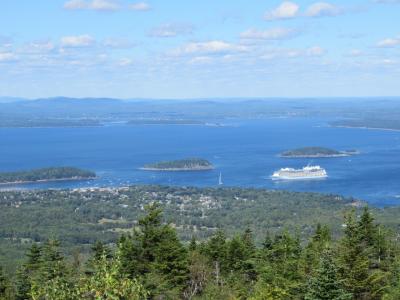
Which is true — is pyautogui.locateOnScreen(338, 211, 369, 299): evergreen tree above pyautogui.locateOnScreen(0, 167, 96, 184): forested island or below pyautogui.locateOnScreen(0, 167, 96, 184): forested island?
above

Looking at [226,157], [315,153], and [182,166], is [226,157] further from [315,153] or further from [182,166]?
[315,153]

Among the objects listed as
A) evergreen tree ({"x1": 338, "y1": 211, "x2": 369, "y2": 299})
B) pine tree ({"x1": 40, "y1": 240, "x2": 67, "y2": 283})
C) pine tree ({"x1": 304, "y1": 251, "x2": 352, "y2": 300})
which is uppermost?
pine tree ({"x1": 304, "y1": 251, "x2": 352, "y2": 300})

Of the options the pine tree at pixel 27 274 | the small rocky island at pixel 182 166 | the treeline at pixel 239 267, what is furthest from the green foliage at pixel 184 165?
the pine tree at pixel 27 274

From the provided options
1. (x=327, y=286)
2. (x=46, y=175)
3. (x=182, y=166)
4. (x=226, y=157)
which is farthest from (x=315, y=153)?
(x=327, y=286)

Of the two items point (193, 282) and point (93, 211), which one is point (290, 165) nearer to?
point (93, 211)

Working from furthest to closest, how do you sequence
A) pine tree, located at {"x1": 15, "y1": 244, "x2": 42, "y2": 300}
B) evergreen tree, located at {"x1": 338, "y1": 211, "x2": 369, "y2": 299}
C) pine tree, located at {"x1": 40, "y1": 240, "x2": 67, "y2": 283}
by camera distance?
pine tree, located at {"x1": 15, "y1": 244, "x2": 42, "y2": 300} → pine tree, located at {"x1": 40, "y1": 240, "x2": 67, "y2": 283} → evergreen tree, located at {"x1": 338, "y1": 211, "x2": 369, "y2": 299}

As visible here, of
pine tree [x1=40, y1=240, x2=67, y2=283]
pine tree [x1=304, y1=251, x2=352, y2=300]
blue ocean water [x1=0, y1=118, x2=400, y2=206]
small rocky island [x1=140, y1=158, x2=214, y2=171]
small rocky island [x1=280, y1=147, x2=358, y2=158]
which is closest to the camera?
pine tree [x1=304, y1=251, x2=352, y2=300]

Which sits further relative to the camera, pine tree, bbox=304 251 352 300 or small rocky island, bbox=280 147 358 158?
small rocky island, bbox=280 147 358 158

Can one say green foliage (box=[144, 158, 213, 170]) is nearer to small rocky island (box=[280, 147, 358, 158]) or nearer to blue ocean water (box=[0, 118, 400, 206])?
blue ocean water (box=[0, 118, 400, 206])

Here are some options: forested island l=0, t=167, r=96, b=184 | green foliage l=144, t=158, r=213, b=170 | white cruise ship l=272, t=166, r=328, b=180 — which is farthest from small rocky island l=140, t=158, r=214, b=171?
white cruise ship l=272, t=166, r=328, b=180
